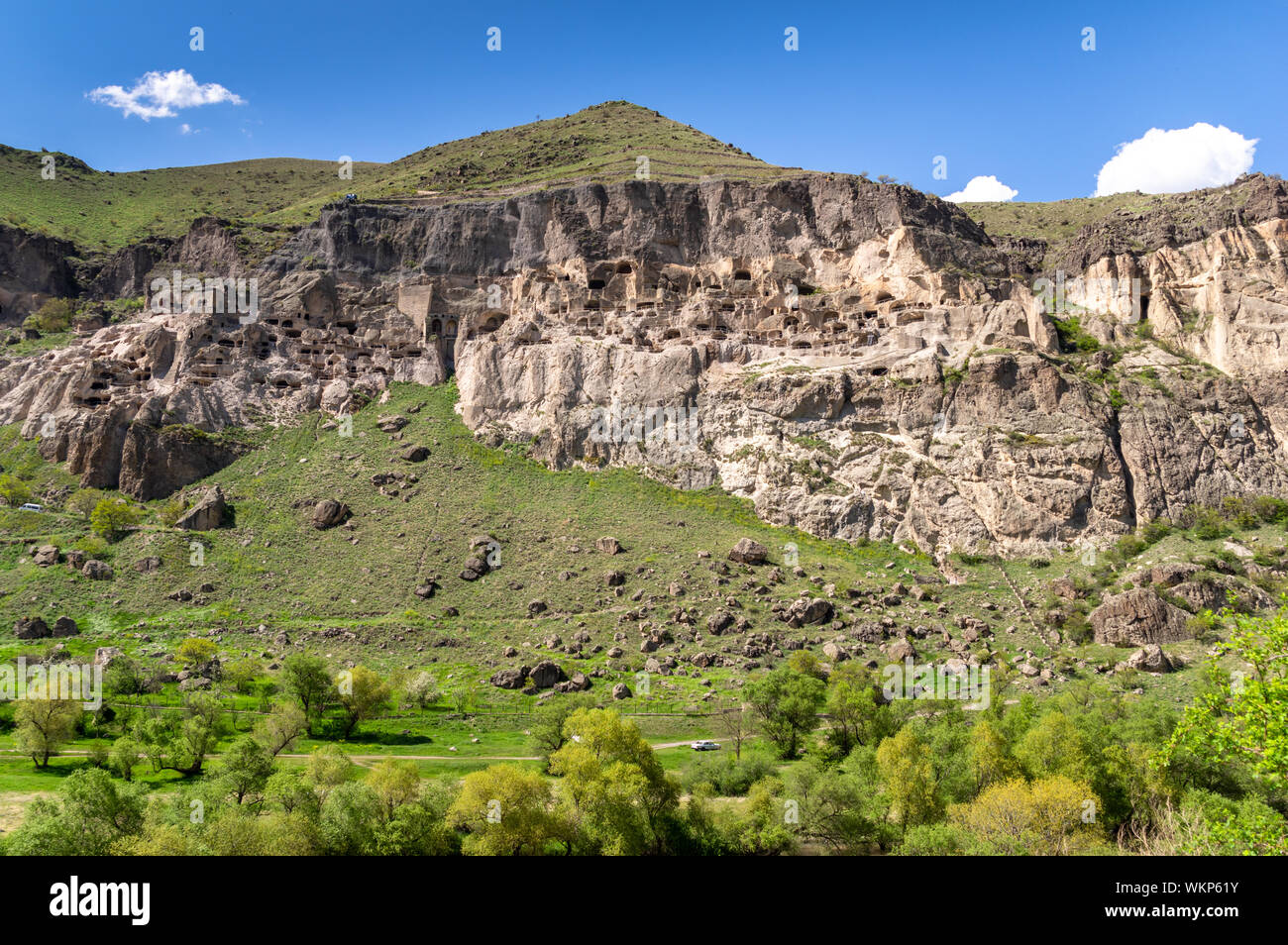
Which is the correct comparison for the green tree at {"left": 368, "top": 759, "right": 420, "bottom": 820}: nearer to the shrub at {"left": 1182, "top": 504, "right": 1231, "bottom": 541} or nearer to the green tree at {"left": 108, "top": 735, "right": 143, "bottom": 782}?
the green tree at {"left": 108, "top": 735, "right": 143, "bottom": 782}

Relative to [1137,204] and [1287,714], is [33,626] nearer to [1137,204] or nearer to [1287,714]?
[1287,714]

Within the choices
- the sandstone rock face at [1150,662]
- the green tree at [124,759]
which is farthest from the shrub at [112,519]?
the sandstone rock face at [1150,662]

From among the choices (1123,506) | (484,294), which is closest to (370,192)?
(484,294)

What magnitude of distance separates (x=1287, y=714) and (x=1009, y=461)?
50168 mm

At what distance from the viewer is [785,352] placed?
7475 cm

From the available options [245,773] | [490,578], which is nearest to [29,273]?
[490,578]

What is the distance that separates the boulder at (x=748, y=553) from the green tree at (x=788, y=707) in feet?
52.8

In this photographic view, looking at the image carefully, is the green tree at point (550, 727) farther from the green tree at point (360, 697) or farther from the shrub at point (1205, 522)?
the shrub at point (1205, 522)

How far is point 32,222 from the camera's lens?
11275 centimetres

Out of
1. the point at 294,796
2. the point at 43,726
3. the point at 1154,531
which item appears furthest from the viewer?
the point at 1154,531

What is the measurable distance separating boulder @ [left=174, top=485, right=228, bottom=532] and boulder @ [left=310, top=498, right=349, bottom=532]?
25.1ft

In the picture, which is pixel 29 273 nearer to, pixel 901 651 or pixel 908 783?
pixel 901 651

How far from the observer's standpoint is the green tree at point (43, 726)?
35.9 m

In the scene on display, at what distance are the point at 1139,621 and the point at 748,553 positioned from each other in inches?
1019
